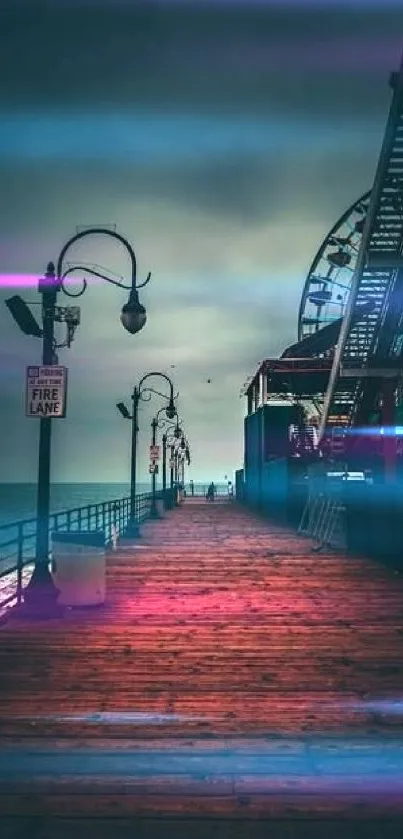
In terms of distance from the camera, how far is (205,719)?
5.56 m

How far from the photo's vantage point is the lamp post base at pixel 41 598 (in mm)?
9688

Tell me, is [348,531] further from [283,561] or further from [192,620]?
[192,620]

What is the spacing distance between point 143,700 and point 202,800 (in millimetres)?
1981

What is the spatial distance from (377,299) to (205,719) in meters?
22.9

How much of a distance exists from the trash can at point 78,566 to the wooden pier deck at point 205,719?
15.0 inches

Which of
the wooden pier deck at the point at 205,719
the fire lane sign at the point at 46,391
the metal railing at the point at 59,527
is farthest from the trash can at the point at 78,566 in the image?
the fire lane sign at the point at 46,391

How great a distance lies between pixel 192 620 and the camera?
31.1 feet

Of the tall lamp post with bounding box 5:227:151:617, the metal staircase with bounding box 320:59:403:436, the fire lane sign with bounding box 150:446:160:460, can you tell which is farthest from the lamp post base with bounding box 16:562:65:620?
the fire lane sign with bounding box 150:446:160:460

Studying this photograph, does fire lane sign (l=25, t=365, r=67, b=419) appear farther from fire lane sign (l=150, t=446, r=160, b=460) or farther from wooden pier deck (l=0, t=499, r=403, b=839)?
fire lane sign (l=150, t=446, r=160, b=460)

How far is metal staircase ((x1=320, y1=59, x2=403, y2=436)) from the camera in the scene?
861 inches

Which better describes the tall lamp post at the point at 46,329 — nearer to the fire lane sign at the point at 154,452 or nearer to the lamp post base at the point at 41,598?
the lamp post base at the point at 41,598

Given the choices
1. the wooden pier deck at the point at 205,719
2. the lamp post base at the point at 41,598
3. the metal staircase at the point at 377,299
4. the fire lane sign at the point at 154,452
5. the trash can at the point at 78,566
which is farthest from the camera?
the fire lane sign at the point at 154,452

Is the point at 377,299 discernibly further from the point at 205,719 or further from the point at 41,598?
the point at 205,719

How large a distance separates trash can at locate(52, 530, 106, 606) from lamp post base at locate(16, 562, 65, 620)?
0.60 ft
